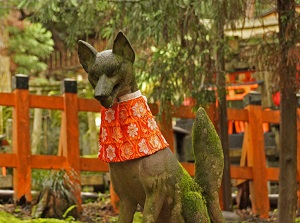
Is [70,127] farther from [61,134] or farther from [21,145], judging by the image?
[21,145]

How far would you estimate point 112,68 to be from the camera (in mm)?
3910

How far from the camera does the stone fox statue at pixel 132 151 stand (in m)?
3.94

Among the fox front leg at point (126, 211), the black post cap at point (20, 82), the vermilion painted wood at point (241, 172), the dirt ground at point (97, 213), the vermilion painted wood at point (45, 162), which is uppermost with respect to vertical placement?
the black post cap at point (20, 82)

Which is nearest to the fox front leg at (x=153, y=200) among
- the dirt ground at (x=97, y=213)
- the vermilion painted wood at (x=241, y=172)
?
the dirt ground at (x=97, y=213)

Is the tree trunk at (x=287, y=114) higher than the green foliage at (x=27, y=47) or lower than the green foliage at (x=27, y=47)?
lower

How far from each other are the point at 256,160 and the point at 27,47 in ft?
29.3

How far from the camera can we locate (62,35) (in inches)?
738

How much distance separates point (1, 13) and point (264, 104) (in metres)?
5.44

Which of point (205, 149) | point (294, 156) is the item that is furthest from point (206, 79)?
point (205, 149)

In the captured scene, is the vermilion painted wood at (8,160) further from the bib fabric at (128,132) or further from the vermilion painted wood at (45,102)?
the bib fabric at (128,132)

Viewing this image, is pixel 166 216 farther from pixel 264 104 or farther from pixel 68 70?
pixel 68 70

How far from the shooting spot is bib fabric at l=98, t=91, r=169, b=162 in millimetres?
3973

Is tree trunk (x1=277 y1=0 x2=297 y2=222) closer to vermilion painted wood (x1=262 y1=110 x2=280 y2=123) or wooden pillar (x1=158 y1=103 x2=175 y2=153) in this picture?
wooden pillar (x1=158 y1=103 x2=175 y2=153)

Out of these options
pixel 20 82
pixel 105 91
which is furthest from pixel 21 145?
pixel 105 91
